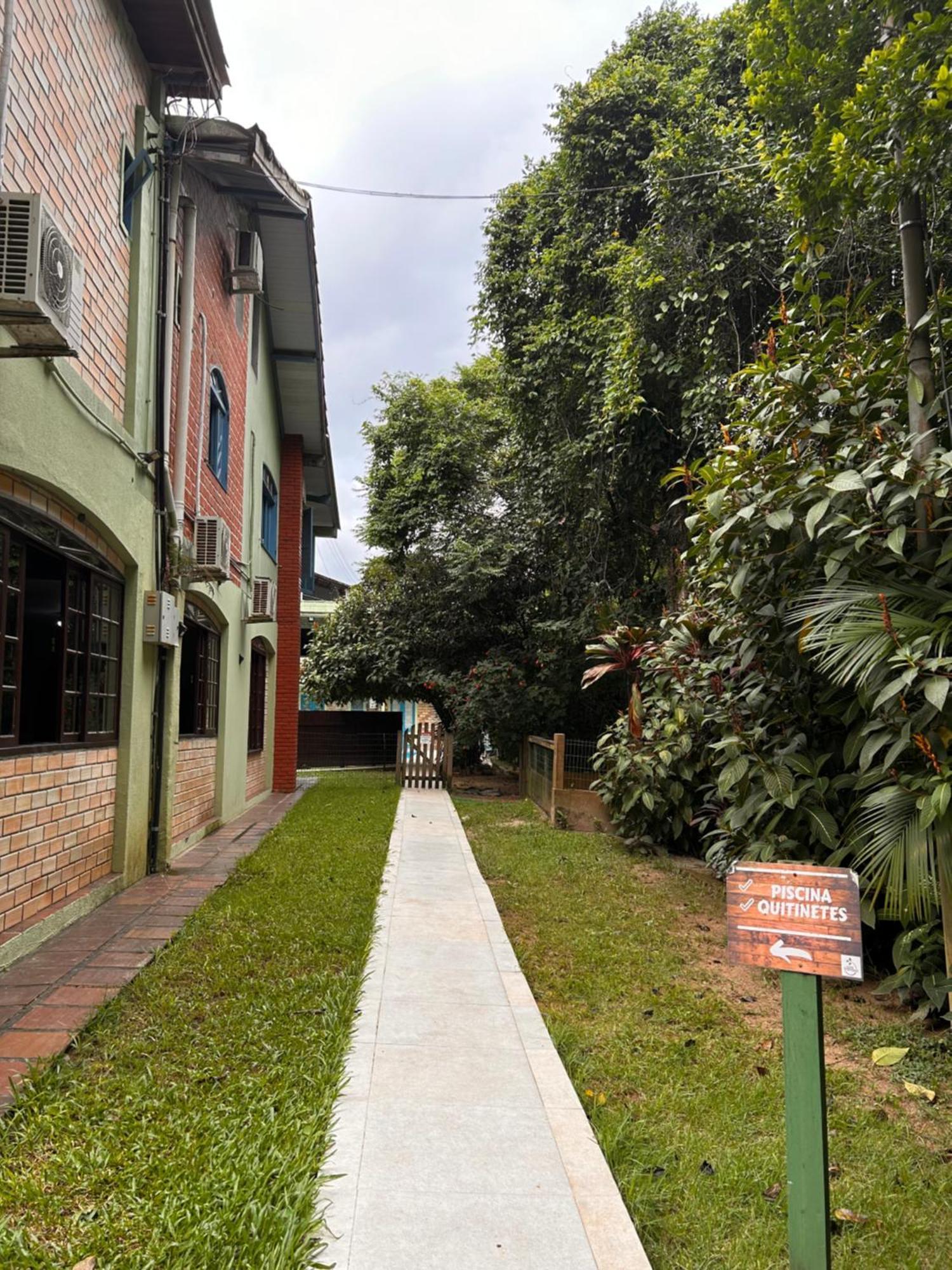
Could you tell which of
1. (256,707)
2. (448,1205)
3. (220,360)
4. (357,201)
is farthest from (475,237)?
(448,1205)

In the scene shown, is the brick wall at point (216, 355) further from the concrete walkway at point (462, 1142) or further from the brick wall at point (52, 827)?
the concrete walkway at point (462, 1142)

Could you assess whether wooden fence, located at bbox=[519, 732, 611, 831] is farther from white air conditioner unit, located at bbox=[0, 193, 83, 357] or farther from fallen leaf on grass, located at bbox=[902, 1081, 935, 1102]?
white air conditioner unit, located at bbox=[0, 193, 83, 357]

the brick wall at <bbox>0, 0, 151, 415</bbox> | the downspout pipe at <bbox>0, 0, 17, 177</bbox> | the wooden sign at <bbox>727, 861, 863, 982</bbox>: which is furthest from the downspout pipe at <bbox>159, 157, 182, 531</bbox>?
the wooden sign at <bbox>727, 861, 863, 982</bbox>

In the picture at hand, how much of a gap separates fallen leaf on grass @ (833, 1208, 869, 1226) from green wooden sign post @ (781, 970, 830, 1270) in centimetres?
59

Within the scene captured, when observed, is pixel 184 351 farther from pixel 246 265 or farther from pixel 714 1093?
pixel 714 1093

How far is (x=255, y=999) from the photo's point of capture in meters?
4.15

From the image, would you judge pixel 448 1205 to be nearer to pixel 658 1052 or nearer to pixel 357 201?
pixel 658 1052

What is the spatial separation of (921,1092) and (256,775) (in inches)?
439

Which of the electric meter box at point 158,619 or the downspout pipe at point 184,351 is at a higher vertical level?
the downspout pipe at point 184,351

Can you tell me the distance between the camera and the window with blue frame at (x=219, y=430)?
9.41 metres

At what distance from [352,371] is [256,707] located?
16635 mm

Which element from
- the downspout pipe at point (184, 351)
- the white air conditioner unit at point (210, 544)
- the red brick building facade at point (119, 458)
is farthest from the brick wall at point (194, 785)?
the downspout pipe at point (184, 351)

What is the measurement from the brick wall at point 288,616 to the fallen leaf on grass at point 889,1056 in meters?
12.2

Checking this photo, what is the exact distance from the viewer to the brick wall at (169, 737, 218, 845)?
8.21 meters
